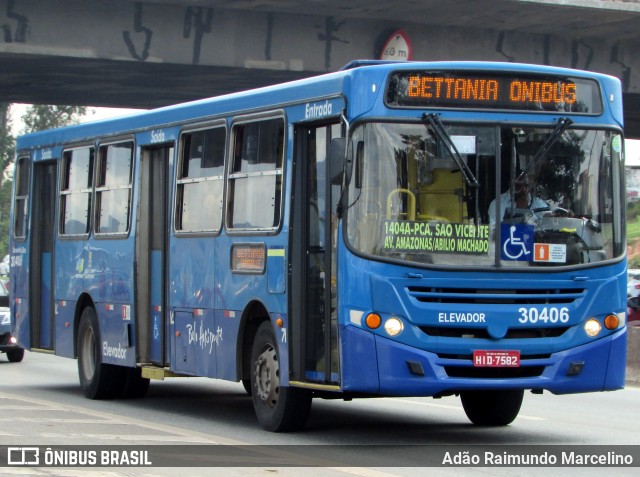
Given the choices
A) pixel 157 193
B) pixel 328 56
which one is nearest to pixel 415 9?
pixel 328 56

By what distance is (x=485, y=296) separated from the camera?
37.3 ft

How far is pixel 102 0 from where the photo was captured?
26266 mm

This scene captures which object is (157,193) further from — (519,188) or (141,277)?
(519,188)

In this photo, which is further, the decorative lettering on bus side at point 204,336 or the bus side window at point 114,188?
the bus side window at point 114,188

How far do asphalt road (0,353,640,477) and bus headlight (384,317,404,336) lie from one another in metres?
0.95

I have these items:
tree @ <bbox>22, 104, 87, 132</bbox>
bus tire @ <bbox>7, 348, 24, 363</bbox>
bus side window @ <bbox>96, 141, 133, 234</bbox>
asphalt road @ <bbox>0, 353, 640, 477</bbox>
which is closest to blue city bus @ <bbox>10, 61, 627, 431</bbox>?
asphalt road @ <bbox>0, 353, 640, 477</bbox>

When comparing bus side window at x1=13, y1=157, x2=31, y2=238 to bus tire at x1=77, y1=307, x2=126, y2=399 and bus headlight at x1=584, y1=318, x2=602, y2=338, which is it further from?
bus headlight at x1=584, y1=318, x2=602, y2=338

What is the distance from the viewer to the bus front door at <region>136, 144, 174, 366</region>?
15461 mm

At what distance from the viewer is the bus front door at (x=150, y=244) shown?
15.5 metres

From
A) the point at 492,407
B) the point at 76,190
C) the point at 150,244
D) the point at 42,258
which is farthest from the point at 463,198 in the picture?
the point at 42,258

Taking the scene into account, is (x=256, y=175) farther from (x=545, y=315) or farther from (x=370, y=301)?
(x=545, y=315)

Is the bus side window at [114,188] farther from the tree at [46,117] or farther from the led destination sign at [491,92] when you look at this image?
the tree at [46,117]

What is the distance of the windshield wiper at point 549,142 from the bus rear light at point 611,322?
4.55ft

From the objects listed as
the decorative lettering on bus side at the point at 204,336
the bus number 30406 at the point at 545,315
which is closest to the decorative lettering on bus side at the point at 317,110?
the bus number 30406 at the point at 545,315
